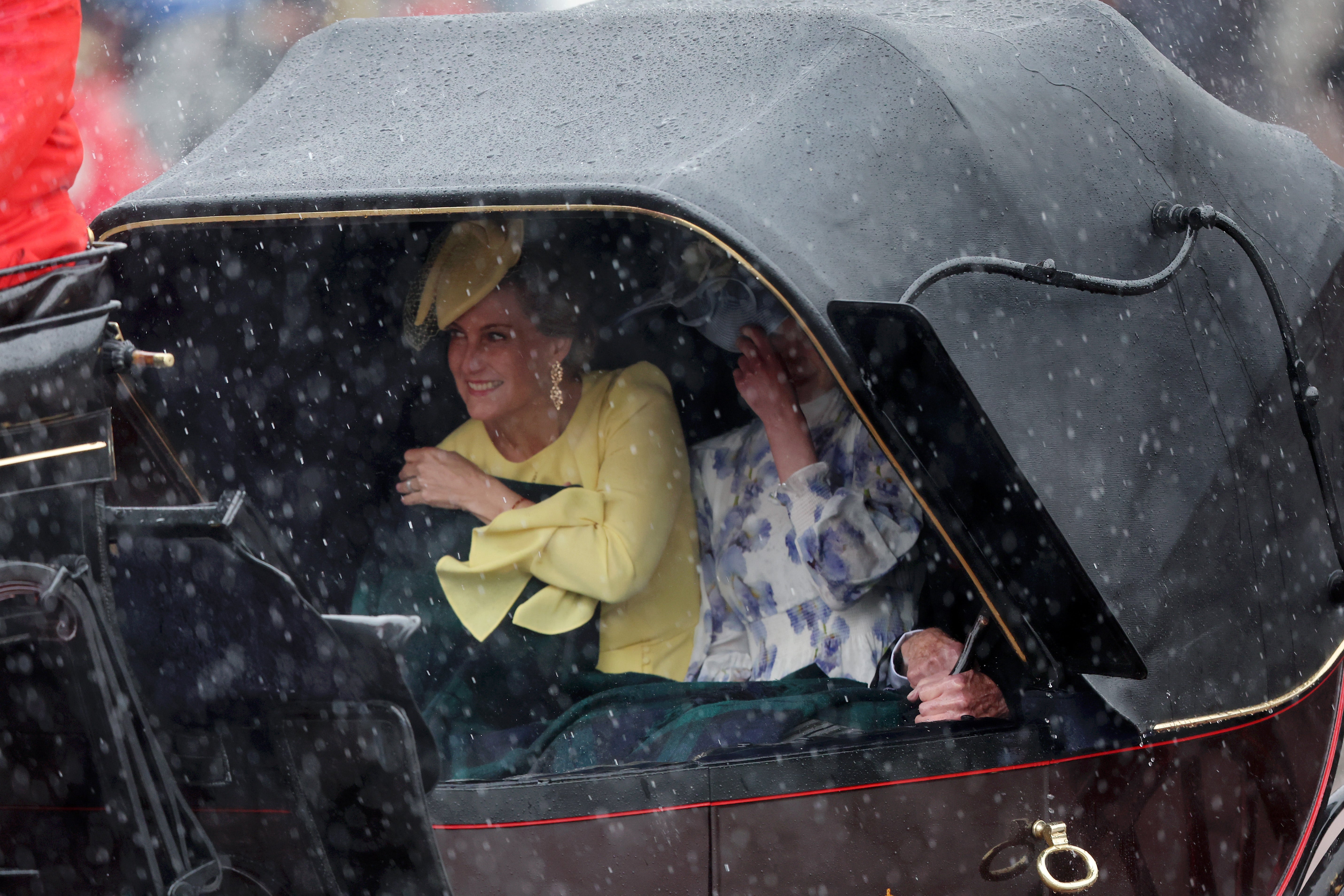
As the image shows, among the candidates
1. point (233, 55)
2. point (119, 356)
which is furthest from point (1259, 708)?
point (233, 55)

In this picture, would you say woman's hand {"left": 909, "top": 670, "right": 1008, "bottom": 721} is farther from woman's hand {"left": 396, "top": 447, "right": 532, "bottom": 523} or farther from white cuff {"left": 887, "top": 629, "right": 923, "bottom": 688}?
woman's hand {"left": 396, "top": 447, "right": 532, "bottom": 523}

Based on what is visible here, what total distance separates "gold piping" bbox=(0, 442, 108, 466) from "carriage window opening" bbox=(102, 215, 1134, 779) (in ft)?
2.57

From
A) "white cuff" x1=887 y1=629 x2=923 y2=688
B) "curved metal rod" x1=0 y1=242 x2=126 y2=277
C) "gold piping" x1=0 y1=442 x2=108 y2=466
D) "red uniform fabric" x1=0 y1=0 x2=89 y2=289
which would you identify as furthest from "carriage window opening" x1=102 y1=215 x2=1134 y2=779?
"gold piping" x1=0 y1=442 x2=108 y2=466

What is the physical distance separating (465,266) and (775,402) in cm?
66

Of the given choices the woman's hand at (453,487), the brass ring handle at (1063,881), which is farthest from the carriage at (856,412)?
the woman's hand at (453,487)

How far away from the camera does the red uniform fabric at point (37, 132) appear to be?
197cm

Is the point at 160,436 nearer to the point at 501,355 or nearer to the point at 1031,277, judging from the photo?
the point at 501,355

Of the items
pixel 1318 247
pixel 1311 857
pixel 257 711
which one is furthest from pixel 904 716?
pixel 1318 247

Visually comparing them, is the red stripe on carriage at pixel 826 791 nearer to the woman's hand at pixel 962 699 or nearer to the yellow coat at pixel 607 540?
the woman's hand at pixel 962 699

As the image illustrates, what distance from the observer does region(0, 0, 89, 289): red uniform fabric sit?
197cm

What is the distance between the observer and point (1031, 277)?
5.77ft

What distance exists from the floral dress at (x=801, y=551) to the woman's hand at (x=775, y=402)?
0.13 ft

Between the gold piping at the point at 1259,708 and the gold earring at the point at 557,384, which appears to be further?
the gold earring at the point at 557,384

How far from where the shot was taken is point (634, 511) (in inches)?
94.5
